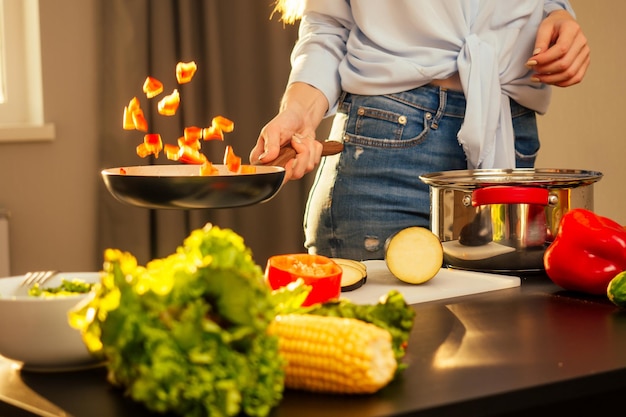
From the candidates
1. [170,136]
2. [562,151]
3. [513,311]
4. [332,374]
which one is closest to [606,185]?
[562,151]

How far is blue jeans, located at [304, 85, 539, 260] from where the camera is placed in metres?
1.83

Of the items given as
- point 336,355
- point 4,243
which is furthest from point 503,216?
point 4,243

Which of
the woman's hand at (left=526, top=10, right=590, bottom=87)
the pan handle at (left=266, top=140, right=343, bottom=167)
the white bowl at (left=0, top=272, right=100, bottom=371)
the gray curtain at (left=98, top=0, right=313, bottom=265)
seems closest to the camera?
the white bowl at (left=0, top=272, right=100, bottom=371)

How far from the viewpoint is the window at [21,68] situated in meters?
2.97

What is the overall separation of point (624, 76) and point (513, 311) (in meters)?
1.94

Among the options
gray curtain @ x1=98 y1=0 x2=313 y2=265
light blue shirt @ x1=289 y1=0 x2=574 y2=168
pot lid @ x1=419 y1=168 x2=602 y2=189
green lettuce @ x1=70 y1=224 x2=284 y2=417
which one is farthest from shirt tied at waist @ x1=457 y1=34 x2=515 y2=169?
gray curtain @ x1=98 y1=0 x2=313 y2=265

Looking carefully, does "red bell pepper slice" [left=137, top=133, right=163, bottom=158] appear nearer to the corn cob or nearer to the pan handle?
the pan handle

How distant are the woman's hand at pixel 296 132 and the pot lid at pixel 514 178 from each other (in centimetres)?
22

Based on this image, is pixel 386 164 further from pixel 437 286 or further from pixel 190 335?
pixel 190 335

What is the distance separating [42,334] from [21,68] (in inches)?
92.0

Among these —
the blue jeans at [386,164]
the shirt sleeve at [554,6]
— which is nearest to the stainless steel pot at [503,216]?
the blue jeans at [386,164]

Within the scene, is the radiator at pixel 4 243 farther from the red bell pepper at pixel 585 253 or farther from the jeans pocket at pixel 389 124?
the red bell pepper at pixel 585 253

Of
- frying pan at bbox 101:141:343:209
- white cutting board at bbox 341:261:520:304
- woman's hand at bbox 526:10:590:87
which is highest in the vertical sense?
woman's hand at bbox 526:10:590:87

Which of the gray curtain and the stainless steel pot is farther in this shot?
the gray curtain
